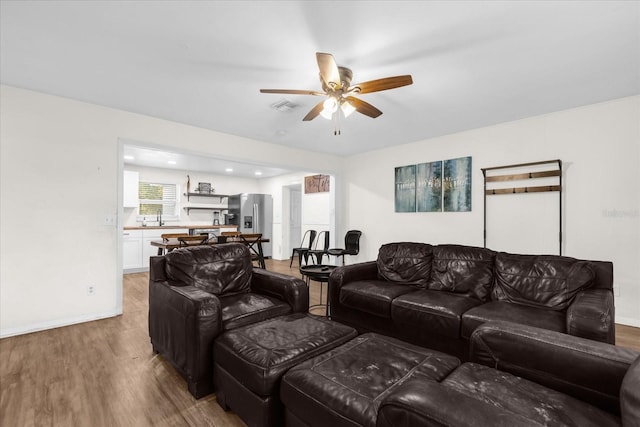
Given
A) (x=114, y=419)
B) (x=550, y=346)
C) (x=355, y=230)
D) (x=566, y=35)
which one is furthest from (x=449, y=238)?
(x=114, y=419)

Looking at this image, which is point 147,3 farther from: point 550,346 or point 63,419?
point 550,346

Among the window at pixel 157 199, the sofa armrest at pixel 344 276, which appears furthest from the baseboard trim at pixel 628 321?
the window at pixel 157 199

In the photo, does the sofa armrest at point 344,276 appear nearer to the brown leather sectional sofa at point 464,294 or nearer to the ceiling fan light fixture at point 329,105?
the brown leather sectional sofa at point 464,294

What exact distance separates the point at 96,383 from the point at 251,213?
19.6 feet

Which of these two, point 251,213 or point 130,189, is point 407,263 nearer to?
point 251,213

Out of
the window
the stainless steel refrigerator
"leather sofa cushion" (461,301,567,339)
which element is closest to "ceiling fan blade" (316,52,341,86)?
"leather sofa cushion" (461,301,567,339)

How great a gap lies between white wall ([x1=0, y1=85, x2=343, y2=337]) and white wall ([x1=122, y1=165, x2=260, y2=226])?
3.64 meters

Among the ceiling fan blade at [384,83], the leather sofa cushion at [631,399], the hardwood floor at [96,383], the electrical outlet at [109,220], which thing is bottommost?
the hardwood floor at [96,383]

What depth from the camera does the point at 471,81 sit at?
9.24 ft

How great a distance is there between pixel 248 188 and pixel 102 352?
6689 mm

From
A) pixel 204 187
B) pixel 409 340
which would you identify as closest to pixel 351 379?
pixel 409 340

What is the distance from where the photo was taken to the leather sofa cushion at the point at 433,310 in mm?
2330

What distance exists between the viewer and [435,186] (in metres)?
4.75

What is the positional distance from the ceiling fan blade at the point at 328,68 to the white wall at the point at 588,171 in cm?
299
